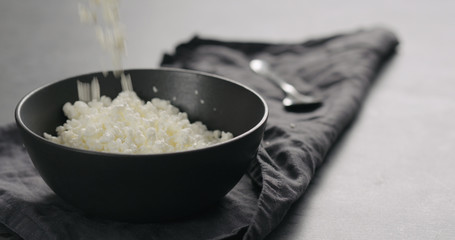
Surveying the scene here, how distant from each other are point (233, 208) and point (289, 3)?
2074mm

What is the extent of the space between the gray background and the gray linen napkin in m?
0.06

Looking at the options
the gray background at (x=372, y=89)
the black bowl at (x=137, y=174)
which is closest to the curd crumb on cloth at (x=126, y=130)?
the black bowl at (x=137, y=174)

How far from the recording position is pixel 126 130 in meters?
0.94

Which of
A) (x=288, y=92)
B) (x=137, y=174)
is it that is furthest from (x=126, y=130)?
(x=288, y=92)

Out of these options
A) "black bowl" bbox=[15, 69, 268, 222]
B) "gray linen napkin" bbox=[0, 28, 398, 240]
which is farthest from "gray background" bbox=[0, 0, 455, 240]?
"black bowl" bbox=[15, 69, 268, 222]

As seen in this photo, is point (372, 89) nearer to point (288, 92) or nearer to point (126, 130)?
point (288, 92)

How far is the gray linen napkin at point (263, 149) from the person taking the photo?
927 millimetres

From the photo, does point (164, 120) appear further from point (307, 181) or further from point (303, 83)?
point (303, 83)

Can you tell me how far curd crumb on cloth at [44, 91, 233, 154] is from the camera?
36.2 inches

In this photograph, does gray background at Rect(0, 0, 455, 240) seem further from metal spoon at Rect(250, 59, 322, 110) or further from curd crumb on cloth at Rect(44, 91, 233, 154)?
curd crumb on cloth at Rect(44, 91, 233, 154)

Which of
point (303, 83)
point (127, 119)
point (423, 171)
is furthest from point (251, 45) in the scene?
point (127, 119)

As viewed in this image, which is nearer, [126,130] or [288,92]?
[126,130]

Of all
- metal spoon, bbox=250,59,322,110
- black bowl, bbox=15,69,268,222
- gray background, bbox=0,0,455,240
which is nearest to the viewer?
black bowl, bbox=15,69,268,222

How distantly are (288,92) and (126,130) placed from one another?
73 centimetres
